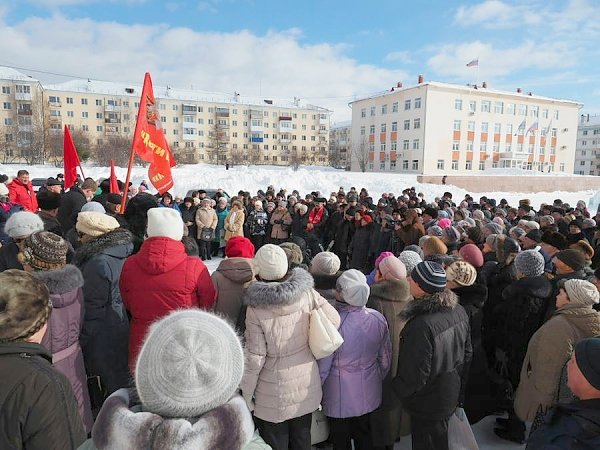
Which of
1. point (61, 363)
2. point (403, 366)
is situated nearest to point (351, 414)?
point (403, 366)

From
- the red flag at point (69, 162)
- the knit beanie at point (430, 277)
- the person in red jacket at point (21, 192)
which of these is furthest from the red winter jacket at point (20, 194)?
the knit beanie at point (430, 277)

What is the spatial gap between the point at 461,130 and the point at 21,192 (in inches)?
2102

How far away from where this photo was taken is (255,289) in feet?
8.25

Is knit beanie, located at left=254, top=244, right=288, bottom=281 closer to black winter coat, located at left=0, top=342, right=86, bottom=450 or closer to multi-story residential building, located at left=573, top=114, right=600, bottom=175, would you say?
black winter coat, located at left=0, top=342, right=86, bottom=450

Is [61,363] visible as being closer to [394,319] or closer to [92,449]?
[92,449]

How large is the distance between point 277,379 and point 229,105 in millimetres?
78667

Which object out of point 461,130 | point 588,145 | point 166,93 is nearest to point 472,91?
point 461,130

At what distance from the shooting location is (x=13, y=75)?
203 ft

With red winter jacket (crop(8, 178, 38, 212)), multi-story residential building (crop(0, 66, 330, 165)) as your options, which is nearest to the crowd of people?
red winter jacket (crop(8, 178, 38, 212))

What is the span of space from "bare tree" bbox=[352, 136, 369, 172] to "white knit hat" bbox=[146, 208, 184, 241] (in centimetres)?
5640

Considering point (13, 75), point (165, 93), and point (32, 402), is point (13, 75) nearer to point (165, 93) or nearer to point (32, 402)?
point (165, 93)

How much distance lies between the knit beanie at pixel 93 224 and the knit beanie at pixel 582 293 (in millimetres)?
3589

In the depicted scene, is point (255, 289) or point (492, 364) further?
point (492, 364)

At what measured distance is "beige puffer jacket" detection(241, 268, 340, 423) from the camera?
2.50 metres
